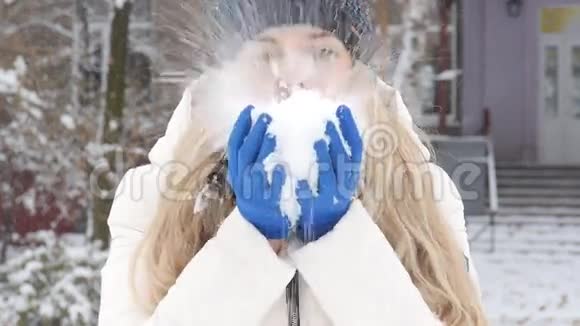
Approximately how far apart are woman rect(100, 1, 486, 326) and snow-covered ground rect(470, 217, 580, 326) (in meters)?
6.56

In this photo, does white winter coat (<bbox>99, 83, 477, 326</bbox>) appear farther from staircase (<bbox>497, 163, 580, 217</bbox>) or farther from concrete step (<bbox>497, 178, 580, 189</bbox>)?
concrete step (<bbox>497, 178, 580, 189</bbox>)

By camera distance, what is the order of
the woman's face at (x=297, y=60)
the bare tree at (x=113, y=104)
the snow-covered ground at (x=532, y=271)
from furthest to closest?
the snow-covered ground at (x=532, y=271) < the bare tree at (x=113, y=104) < the woman's face at (x=297, y=60)

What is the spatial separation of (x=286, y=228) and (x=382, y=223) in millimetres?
277

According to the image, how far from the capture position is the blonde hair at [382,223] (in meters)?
1.79

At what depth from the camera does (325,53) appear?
172cm

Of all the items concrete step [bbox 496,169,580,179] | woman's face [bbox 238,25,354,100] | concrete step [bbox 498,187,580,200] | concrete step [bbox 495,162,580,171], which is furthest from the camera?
concrete step [bbox 495,162,580,171]

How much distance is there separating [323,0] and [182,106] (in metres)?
0.40

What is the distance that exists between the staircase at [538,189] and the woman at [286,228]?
12.1 meters

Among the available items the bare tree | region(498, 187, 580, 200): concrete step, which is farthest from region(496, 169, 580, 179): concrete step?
the bare tree

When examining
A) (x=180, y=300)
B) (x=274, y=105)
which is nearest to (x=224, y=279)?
(x=180, y=300)

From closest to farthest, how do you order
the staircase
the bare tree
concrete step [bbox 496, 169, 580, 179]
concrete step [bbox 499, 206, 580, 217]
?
the bare tree < concrete step [bbox 499, 206, 580, 217] < the staircase < concrete step [bbox 496, 169, 580, 179]

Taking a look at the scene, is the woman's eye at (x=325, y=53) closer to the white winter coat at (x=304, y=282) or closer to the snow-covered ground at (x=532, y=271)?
the white winter coat at (x=304, y=282)

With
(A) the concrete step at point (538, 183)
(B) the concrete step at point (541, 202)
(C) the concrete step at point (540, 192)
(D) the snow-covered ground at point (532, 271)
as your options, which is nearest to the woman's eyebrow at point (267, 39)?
(D) the snow-covered ground at point (532, 271)

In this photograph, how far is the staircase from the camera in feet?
44.8
